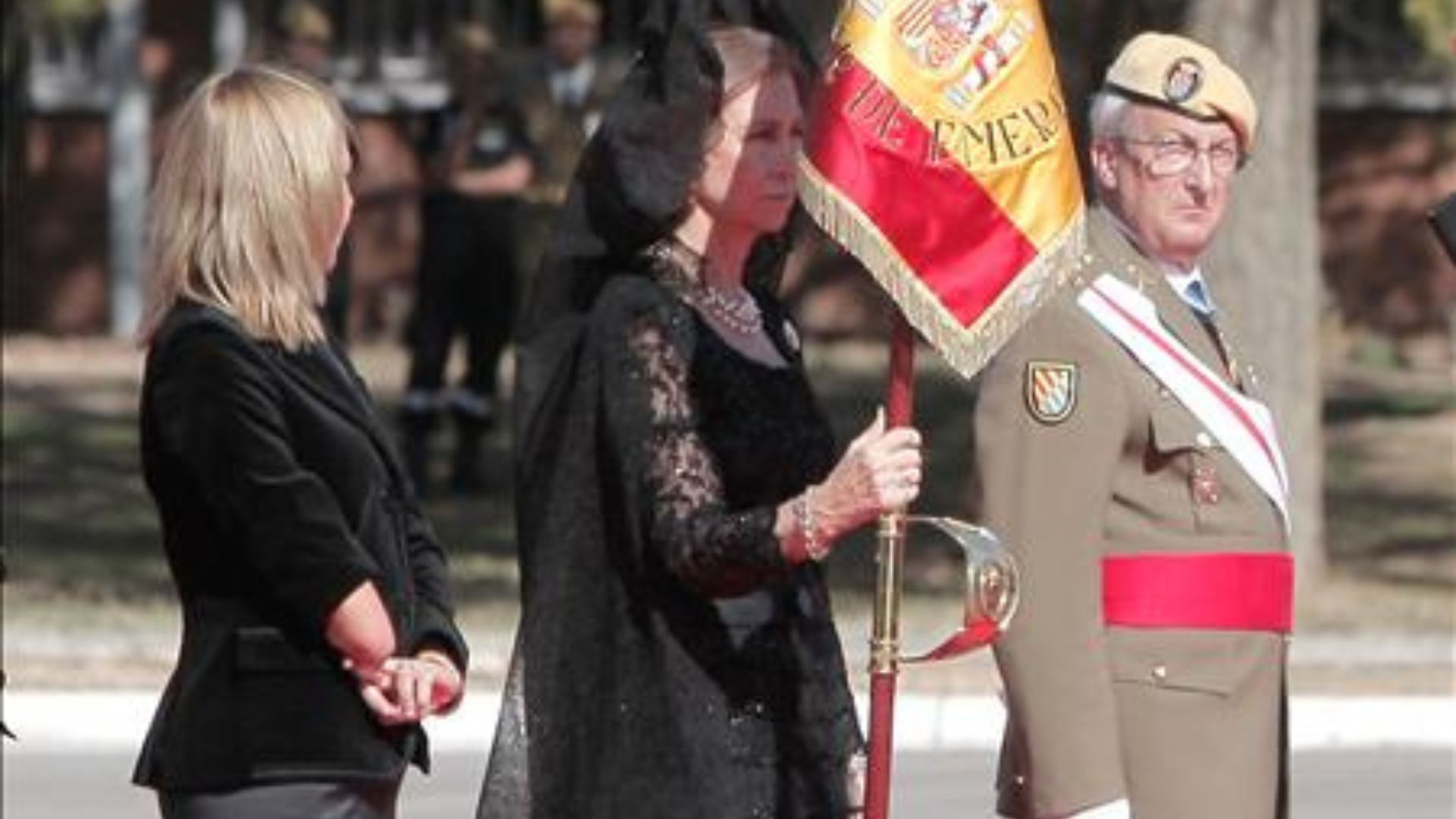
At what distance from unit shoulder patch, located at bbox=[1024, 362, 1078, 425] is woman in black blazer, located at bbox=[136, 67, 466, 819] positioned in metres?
0.94

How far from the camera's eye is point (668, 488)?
575 cm

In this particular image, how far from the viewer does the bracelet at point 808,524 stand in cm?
561

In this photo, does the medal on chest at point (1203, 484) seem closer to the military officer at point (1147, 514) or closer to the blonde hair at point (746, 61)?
the military officer at point (1147, 514)

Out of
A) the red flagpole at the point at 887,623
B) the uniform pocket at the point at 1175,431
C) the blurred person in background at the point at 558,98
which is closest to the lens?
the red flagpole at the point at 887,623

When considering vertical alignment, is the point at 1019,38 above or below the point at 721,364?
above

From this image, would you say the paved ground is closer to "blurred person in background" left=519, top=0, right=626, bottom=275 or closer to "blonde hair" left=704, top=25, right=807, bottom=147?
"blonde hair" left=704, top=25, right=807, bottom=147

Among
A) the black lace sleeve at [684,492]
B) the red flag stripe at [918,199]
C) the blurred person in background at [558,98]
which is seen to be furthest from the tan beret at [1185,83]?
the blurred person in background at [558,98]

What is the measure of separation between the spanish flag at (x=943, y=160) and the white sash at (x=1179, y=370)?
0.27 meters

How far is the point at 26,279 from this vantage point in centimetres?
2759

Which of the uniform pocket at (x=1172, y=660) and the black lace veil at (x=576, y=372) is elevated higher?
the black lace veil at (x=576, y=372)

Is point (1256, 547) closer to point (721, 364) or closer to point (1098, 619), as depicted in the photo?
point (1098, 619)

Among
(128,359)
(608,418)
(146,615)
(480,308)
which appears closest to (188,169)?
(608,418)

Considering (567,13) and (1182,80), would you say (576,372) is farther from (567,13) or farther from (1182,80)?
(567,13)

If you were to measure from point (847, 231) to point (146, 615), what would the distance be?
958 centimetres
